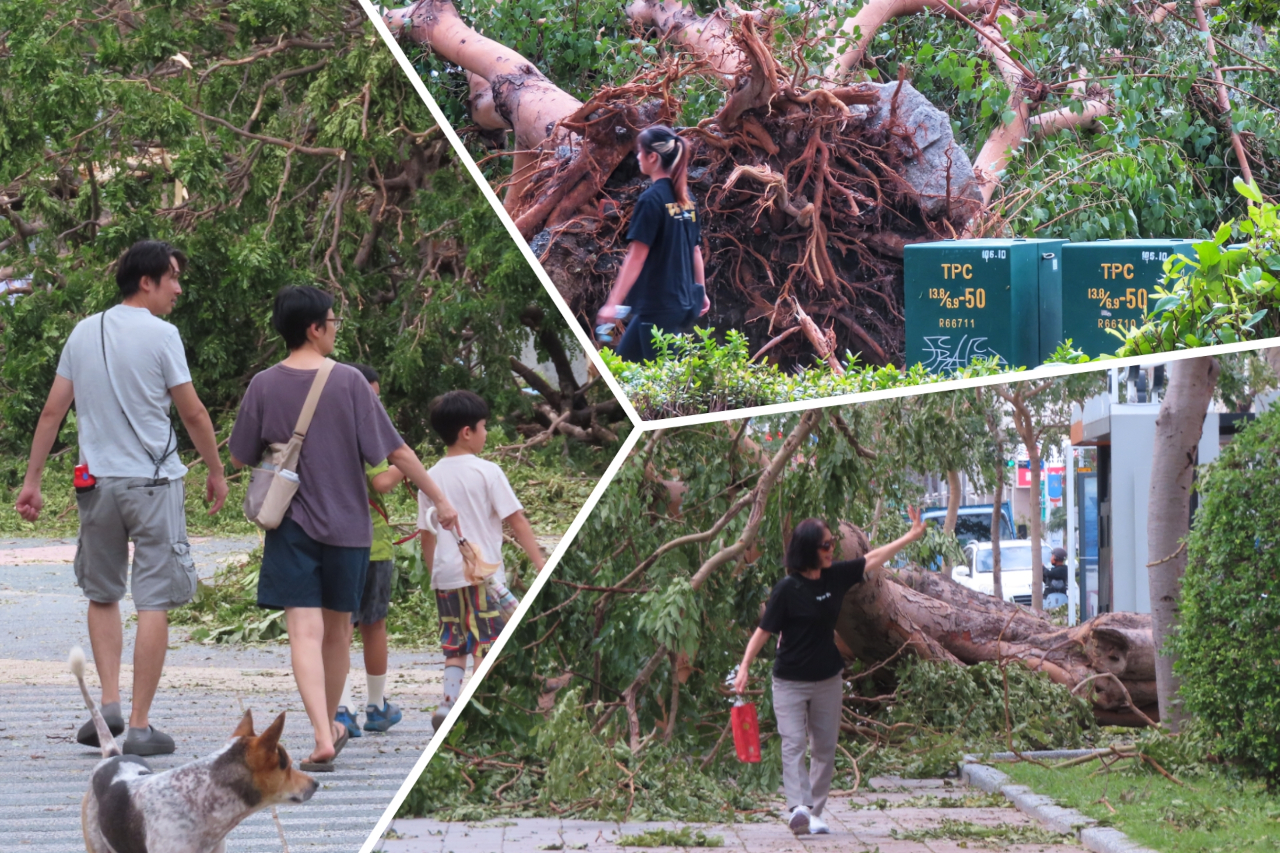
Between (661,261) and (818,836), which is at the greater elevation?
(661,261)

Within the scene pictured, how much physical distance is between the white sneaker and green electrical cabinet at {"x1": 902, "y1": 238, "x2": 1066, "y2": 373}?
4.29 feet

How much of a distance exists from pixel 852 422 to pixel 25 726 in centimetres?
281

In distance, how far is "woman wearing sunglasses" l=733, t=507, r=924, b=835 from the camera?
2957 mm

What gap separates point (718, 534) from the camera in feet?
10.0

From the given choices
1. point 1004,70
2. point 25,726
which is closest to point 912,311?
point 1004,70

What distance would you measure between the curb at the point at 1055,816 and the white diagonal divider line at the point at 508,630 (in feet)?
3.49

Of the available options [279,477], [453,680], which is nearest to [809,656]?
[453,680]

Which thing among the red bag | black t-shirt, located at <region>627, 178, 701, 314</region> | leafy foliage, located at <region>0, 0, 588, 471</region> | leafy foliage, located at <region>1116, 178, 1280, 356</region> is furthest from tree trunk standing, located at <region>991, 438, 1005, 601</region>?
leafy foliage, located at <region>0, 0, 588, 471</region>

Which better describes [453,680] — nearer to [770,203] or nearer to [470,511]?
[470,511]

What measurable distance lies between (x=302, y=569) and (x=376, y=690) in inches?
32.3

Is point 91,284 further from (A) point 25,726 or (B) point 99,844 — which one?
(B) point 99,844

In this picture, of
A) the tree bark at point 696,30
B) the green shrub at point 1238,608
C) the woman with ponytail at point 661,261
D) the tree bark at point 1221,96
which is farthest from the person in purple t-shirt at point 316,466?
the tree bark at point 1221,96

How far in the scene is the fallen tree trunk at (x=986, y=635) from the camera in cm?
295

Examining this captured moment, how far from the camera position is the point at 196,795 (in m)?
2.62
